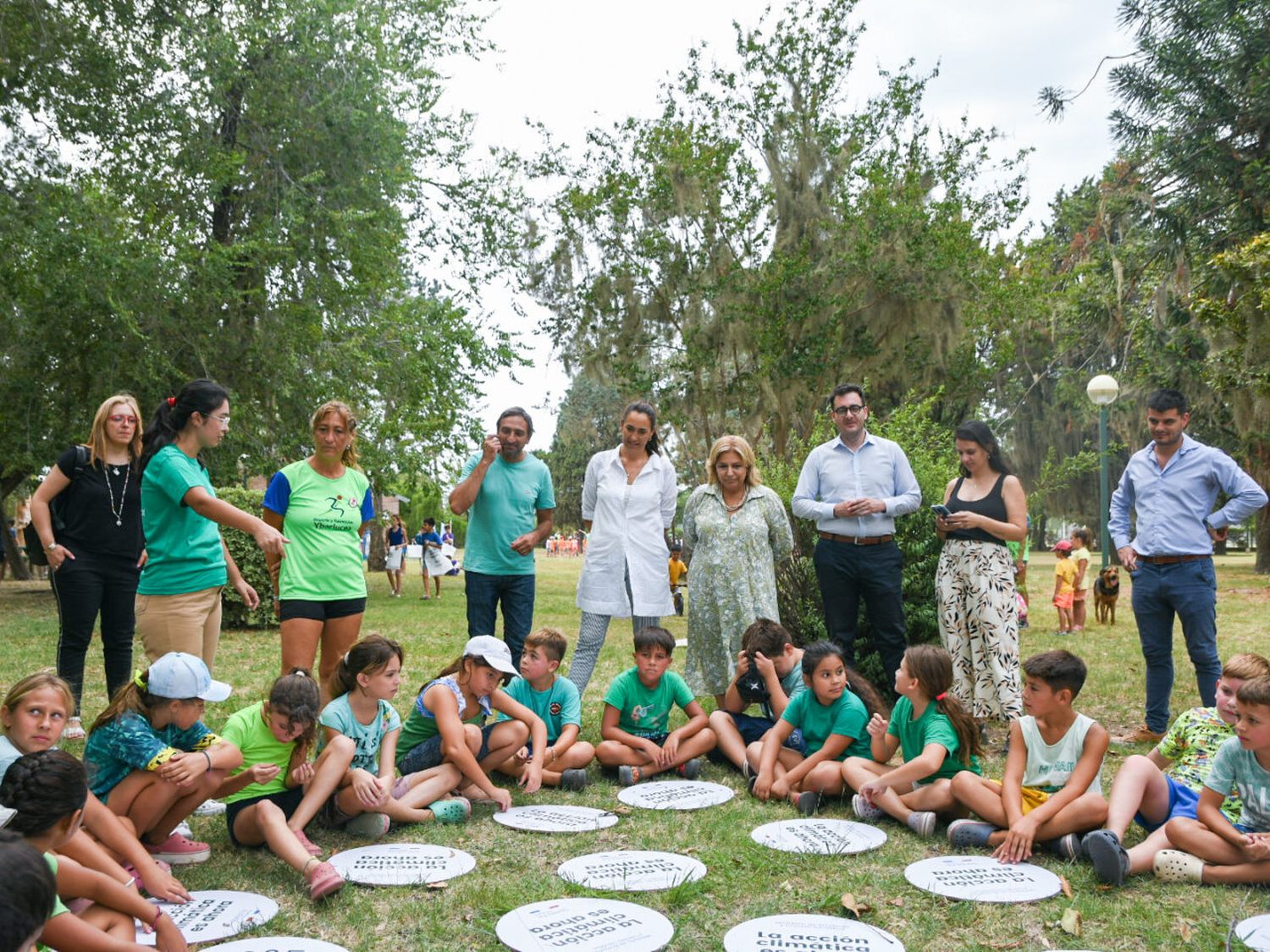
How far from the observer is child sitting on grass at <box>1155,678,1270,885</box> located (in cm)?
310

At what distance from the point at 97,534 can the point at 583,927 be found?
3.18 meters

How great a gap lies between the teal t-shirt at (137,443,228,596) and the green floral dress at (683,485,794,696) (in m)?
2.42

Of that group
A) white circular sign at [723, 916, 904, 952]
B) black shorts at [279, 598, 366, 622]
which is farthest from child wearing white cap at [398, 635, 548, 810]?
white circular sign at [723, 916, 904, 952]

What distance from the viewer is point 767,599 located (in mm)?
5305

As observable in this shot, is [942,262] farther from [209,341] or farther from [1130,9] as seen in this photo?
[209,341]

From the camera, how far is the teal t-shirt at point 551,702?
466 cm

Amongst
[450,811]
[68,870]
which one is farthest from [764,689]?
[68,870]

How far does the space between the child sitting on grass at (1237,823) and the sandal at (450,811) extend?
2.45 m

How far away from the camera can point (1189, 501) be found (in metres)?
5.19

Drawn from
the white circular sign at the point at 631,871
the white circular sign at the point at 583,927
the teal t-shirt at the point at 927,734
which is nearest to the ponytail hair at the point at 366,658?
the white circular sign at the point at 631,871

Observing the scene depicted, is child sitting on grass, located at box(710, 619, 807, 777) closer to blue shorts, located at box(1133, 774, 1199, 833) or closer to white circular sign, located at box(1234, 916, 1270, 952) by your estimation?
blue shorts, located at box(1133, 774, 1199, 833)

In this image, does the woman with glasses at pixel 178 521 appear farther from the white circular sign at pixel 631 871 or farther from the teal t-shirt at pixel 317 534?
the white circular sign at pixel 631 871

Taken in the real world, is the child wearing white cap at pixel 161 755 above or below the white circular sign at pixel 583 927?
above

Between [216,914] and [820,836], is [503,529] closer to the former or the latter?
[820,836]
